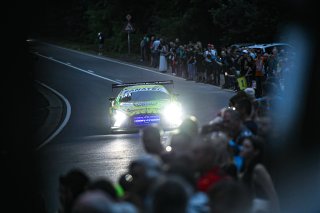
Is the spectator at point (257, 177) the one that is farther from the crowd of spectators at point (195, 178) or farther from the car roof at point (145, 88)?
the car roof at point (145, 88)

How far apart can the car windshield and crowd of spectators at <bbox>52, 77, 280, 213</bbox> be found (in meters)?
12.6

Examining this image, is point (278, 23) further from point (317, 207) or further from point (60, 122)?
point (317, 207)

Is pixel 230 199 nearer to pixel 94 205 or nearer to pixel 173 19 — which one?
pixel 94 205

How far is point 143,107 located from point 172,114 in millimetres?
850

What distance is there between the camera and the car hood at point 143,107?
68.2 ft

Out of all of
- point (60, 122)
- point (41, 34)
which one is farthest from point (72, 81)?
point (41, 34)

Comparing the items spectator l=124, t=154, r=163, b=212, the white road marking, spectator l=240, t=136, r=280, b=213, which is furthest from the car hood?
spectator l=124, t=154, r=163, b=212

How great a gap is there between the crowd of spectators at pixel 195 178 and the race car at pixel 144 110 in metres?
11.6

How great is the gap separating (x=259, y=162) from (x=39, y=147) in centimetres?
1278

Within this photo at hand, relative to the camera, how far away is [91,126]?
23547 mm

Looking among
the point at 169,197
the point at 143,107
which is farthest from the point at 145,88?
the point at 169,197

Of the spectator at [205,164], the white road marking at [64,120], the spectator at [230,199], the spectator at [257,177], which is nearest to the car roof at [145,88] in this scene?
the white road marking at [64,120]

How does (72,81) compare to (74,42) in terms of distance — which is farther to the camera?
(74,42)

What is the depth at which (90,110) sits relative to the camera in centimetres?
2825
